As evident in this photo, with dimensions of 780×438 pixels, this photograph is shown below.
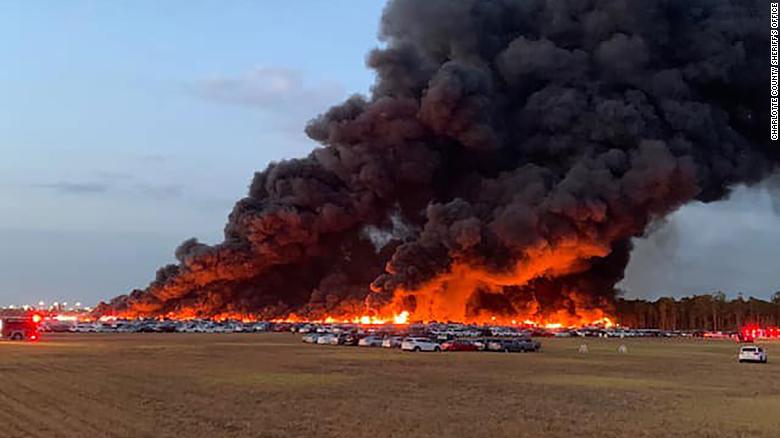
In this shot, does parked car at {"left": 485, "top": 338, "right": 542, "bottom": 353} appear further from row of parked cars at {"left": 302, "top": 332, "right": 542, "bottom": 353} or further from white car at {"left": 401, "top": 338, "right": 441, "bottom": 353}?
white car at {"left": 401, "top": 338, "right": 441, "bottom": 353}

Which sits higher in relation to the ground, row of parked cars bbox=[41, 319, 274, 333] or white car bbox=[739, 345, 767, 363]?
row of parked cars bbox=[41, 319, 274, 333]

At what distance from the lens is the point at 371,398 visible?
27.1 metres

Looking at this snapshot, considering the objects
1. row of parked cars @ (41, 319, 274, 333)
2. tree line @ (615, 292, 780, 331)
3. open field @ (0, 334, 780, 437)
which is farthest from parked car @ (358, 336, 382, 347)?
tree line @ (615, 292, 780, 331)

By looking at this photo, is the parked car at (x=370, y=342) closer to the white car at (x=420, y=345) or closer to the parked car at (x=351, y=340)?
the parked car at (x=351, y=340)

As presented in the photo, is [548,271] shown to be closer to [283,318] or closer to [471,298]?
[471,298]

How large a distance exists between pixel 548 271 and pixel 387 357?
57.2 metres

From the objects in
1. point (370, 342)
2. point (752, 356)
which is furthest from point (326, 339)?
point (752, 356)

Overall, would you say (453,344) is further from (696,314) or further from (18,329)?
(696,314)

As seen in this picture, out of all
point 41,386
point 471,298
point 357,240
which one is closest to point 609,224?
point 471,298

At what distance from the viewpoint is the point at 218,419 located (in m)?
21.5

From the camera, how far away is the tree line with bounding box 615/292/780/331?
6476 inches

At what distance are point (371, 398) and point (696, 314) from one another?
155m

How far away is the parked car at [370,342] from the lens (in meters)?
67.8

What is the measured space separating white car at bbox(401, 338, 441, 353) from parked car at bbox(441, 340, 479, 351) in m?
0.65
